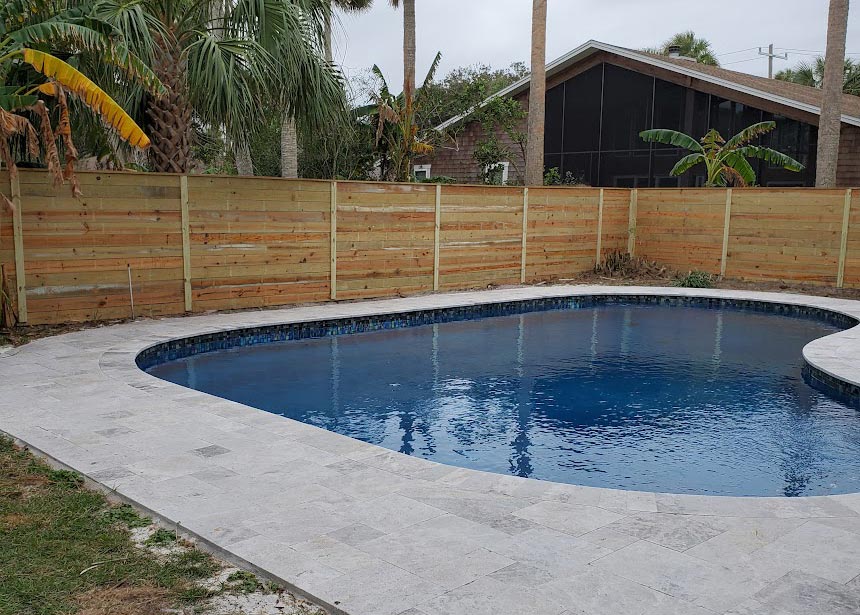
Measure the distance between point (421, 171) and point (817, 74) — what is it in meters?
21.4

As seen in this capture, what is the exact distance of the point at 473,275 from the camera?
14750 millimetres

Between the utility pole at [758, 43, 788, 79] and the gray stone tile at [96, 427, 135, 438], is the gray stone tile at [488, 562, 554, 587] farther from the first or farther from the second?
the utility pole at [758, 43, 788, 79]

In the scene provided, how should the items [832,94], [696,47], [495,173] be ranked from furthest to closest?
1. [696,47]
2. [495,173]
3. [832,94]

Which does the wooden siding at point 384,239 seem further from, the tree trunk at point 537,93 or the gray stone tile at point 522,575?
the gray stone tile at point 522,575

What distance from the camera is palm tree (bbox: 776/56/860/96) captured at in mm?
29938

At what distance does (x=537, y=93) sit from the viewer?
56.9ft

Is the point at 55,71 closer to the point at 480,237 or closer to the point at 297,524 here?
the point at 297,524

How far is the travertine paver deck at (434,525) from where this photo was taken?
3.19 metres

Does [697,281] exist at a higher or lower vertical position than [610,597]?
higher

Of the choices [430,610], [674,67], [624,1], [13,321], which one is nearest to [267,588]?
[430,610]

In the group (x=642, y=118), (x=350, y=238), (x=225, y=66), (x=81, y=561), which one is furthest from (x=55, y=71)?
(x=642, y=118)

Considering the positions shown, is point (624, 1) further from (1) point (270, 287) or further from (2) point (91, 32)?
(2) point (91, 32)

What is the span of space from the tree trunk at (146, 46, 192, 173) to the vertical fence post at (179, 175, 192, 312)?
0.83m

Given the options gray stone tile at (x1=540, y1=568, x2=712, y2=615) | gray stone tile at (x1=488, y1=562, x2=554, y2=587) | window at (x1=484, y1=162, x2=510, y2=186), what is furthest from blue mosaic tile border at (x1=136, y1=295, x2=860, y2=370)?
window at (x1=484, y1=162, x2=510, y2=186)
